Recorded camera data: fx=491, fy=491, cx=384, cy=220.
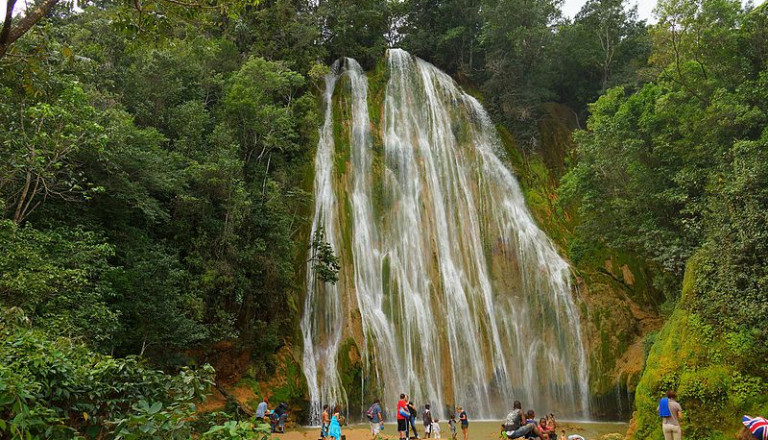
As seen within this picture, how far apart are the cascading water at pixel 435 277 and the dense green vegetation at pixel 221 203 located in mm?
1258

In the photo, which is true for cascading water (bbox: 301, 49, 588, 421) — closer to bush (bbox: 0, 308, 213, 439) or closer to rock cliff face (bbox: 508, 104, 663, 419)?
rock cliff face (bbox: 508, 104, 663, 419)

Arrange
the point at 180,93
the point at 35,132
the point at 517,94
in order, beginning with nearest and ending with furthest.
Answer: the point at 35,132
the point at 180,93
the point at 517,94

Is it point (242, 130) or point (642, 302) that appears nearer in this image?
point (242, 130)

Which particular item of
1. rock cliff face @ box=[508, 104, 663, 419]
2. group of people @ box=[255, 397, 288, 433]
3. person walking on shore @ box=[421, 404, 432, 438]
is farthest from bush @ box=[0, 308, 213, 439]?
rock cliff face @ box=[508, 104, 663, 419]

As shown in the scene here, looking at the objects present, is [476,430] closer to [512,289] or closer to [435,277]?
[435,277]

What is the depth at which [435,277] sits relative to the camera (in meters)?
17.5

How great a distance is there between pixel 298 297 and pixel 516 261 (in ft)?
27.5

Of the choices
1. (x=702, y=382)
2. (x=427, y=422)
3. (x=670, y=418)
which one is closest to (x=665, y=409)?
(x=670, y=418)

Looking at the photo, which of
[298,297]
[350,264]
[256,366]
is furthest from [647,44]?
[256,366]

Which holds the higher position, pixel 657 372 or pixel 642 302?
pixel 642 302

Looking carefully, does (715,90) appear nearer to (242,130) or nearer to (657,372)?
(657,372)

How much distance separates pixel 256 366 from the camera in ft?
44.6

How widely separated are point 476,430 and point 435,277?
5.86 metres

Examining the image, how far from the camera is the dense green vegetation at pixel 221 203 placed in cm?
582
